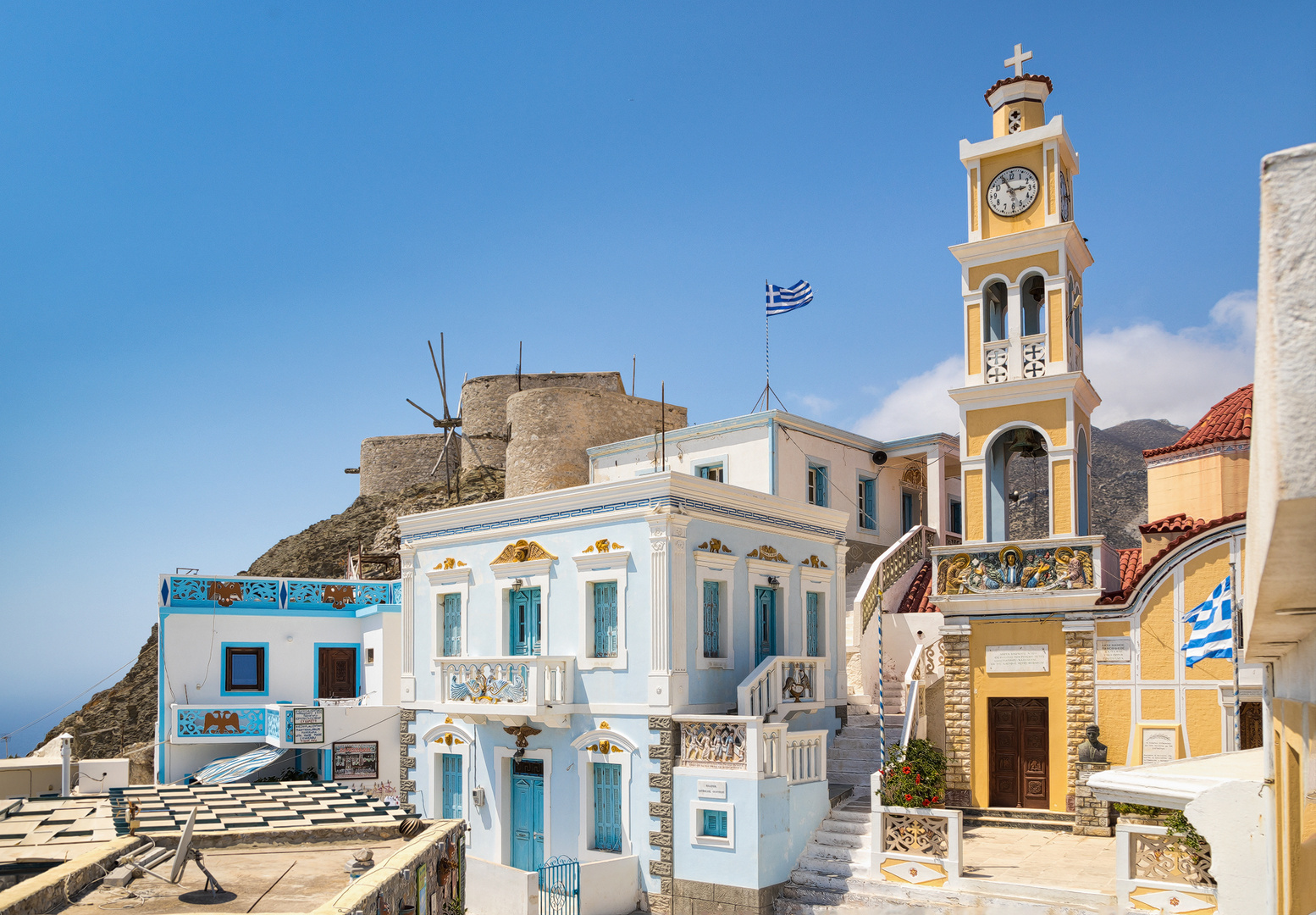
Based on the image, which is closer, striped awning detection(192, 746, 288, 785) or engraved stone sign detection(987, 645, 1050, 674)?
engraved stone sign detection(987, 645, 1050, 674)

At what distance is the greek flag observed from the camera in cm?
2452

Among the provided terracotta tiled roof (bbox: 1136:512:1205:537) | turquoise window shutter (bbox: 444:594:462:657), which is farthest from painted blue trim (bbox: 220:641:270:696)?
terracotta tiled roof (bbox: 1136:512:1205:537)

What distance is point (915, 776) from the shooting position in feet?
56.0

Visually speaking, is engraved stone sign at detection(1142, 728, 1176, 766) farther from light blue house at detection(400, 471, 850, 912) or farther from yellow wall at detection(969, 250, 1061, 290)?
yellow wall at detection(969, 250, 1061, 290)

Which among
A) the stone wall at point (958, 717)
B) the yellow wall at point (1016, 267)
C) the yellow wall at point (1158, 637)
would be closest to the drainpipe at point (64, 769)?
the stone wall at point (958, 717)

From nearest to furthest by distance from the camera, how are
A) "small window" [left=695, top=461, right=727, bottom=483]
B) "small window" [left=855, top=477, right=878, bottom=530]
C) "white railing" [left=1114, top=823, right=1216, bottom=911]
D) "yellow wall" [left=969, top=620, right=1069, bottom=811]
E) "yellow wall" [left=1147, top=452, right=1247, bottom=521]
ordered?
"white railing" [left=1114, top=823, right=1216, bottom=911] < "yellow wall" [left=969, top=620, right=1069, bottom=811] < "yellow wall" [left=1147, top=452, right=1247, bottom=521] < "small window" [left=695, top=461, right=727, bottom=483] < "small window" [left=855, top=477, right=878, bottom=530]

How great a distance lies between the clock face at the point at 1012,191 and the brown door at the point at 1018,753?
8.29 meters

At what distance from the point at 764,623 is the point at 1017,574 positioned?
444 centimetres

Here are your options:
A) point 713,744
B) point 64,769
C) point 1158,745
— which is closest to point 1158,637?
point 1158,745

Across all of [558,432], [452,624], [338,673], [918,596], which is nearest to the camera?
[452,624]

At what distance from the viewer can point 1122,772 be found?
31.3ft

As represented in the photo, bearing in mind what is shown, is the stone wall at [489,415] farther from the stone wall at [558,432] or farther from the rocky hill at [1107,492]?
the rocky hill at [1107,492]

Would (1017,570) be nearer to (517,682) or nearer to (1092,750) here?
(1092,750)

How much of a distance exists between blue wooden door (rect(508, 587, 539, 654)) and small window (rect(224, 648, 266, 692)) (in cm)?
1055
